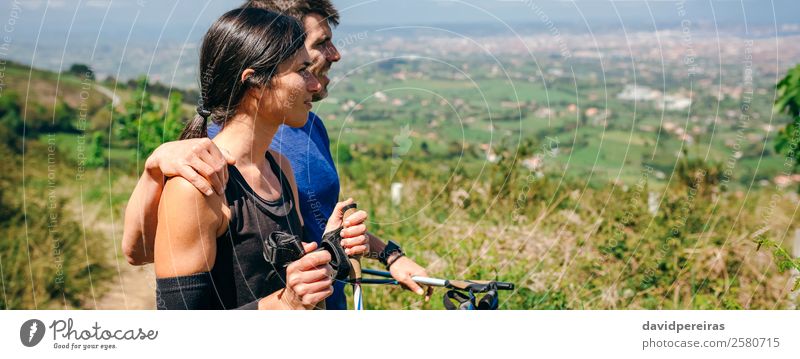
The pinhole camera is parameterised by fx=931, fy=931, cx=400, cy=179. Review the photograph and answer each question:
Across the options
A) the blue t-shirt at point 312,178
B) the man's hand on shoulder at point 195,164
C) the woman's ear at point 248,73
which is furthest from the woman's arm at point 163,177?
the blue t-shirt at point 312,178

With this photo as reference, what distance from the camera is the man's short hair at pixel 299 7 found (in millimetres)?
3408

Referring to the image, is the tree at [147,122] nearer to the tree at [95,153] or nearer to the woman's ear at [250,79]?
the tree at [95,153]

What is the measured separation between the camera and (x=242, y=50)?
269 cm

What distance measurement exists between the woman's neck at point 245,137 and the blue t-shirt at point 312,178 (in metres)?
0.54

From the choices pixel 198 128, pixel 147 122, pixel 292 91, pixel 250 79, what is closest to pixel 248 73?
pixel 250 79

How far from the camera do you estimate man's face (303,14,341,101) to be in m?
3.35

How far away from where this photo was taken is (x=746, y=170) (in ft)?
28.5

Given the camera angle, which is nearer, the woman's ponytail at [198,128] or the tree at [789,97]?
the woman's ponytail at [198,128]

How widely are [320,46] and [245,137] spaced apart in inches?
29.9

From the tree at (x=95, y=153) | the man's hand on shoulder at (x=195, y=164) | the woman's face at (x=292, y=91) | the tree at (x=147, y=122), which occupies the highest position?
the woman's face at (x=292, y=91)

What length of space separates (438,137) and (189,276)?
567 cm

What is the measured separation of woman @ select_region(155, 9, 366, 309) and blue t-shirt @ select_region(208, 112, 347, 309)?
18.7 inches

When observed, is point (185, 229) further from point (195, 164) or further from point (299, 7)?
point (299, 7)

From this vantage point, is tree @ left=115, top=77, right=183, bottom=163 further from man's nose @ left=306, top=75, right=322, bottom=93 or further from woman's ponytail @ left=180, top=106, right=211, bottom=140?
man's nose @ left=306, top=75, right=322, bottom=93
